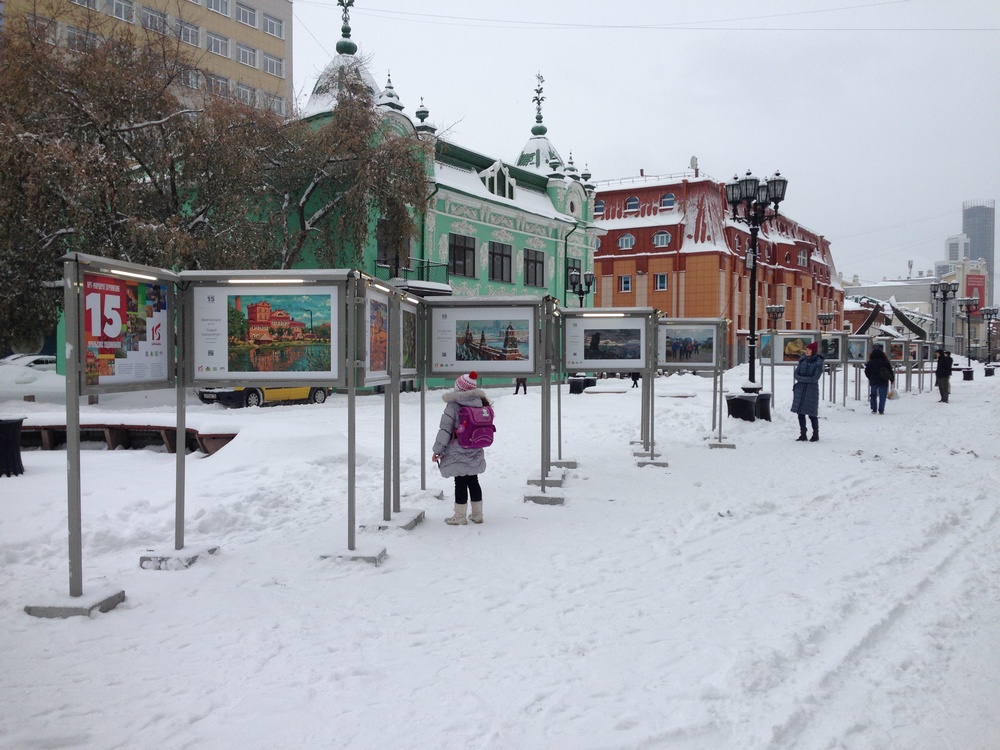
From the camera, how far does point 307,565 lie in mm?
6324

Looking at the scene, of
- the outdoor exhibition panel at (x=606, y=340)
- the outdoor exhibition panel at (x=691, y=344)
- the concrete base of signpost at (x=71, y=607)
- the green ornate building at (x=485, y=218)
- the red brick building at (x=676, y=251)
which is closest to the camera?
the concrete base of signpost at (x=71, y=607)

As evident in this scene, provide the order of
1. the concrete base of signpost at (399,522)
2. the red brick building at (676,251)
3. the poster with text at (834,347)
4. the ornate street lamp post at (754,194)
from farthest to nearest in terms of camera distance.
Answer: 1. the red brick building at (676,251)
2. the poster with text at (834,347)
3. the ornate street lamp post at (754,194)
4. the concrete base of signpost at (399,522)

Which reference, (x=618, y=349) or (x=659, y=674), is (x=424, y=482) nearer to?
(x=618, y=349)

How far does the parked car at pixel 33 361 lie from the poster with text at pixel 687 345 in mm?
25670

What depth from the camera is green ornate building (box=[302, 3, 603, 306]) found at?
94.7ft

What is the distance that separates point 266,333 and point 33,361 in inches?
1180

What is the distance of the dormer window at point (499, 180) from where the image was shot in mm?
34938

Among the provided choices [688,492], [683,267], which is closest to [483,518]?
[688,492]

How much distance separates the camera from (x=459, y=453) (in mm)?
7746

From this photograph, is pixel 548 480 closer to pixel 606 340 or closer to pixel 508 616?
pixel 606 340

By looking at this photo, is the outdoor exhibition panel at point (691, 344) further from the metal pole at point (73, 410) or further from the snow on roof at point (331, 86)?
the snow on roof at point (331, 86)

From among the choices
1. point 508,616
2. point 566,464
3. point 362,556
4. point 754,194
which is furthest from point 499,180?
point 508,616

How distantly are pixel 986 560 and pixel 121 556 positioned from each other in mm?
7426

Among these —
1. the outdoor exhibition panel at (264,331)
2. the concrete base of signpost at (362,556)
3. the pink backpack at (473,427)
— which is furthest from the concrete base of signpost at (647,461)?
the outdoor exhibition panel at (264,331)
